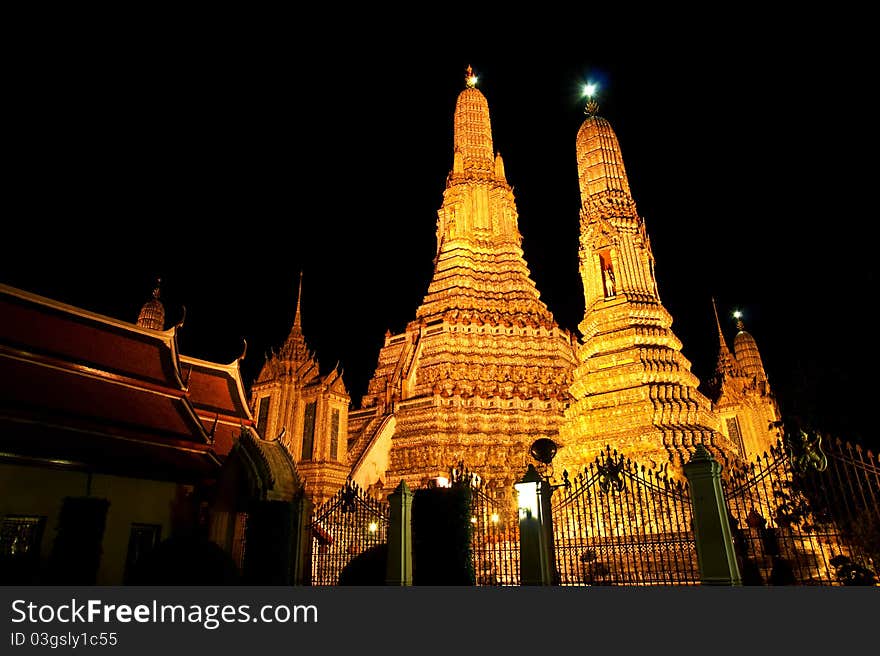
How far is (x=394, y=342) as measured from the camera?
34.2m

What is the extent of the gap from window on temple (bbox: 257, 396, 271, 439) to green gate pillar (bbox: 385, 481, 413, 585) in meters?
18.2

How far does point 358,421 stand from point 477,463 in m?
8.24

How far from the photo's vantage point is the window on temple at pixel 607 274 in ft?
65.4

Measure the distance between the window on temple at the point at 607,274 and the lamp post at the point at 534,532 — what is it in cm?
1182

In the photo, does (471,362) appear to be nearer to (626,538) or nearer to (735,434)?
(735,434)

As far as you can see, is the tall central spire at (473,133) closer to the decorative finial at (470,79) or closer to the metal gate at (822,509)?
the decorative finial at (470,79)

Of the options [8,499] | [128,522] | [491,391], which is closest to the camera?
[8,499]

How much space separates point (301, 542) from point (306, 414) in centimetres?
1718

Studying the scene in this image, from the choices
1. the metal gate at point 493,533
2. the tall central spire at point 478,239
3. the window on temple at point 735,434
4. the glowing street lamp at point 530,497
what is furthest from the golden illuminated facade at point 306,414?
the window on temple at point 735,434

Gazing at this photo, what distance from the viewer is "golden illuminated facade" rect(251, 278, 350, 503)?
25328mm

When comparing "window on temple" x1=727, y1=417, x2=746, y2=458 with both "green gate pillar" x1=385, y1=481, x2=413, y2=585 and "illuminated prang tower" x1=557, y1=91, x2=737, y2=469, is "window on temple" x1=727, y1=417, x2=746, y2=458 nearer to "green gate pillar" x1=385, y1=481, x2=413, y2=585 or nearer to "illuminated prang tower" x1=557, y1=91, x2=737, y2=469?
"illuminated prang tower" x1=557, y1=91, x2=737, y2=469

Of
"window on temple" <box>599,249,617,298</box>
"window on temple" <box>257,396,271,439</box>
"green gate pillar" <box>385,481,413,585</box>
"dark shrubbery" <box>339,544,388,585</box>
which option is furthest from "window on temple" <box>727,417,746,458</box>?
"dark shrubbery" <box>339,544,388,585</box>
